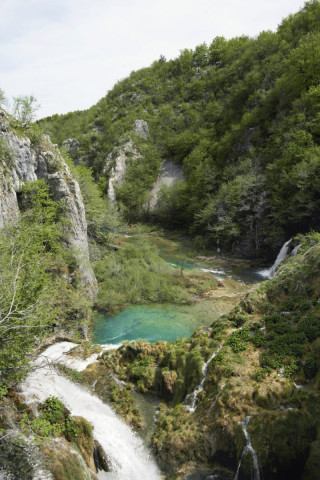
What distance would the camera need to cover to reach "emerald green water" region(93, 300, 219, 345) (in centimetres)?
2384

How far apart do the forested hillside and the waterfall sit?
29506 mm

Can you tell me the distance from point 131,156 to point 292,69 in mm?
40775

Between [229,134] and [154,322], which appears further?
[229,134]

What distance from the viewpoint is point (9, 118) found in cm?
2661

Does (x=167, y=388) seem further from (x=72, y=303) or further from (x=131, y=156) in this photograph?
(x=131, y=156)

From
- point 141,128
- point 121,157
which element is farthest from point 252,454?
point 141,128

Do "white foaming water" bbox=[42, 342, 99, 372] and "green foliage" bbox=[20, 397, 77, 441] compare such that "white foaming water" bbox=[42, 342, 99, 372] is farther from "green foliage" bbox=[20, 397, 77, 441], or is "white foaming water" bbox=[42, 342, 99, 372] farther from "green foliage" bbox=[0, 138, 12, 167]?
"green foliage" bbox=[0, 138, 12, 167]

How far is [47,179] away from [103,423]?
20.5m

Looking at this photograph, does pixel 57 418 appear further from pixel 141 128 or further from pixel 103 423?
pixel 141 128

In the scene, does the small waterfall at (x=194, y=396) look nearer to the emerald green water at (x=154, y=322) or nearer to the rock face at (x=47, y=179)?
the emerald green water at (x=154, y=322)

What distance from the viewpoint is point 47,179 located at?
28000mm

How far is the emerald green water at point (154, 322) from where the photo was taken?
23.8 meters

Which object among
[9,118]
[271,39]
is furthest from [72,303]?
[271,39]

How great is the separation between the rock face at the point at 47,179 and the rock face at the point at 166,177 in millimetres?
39154
